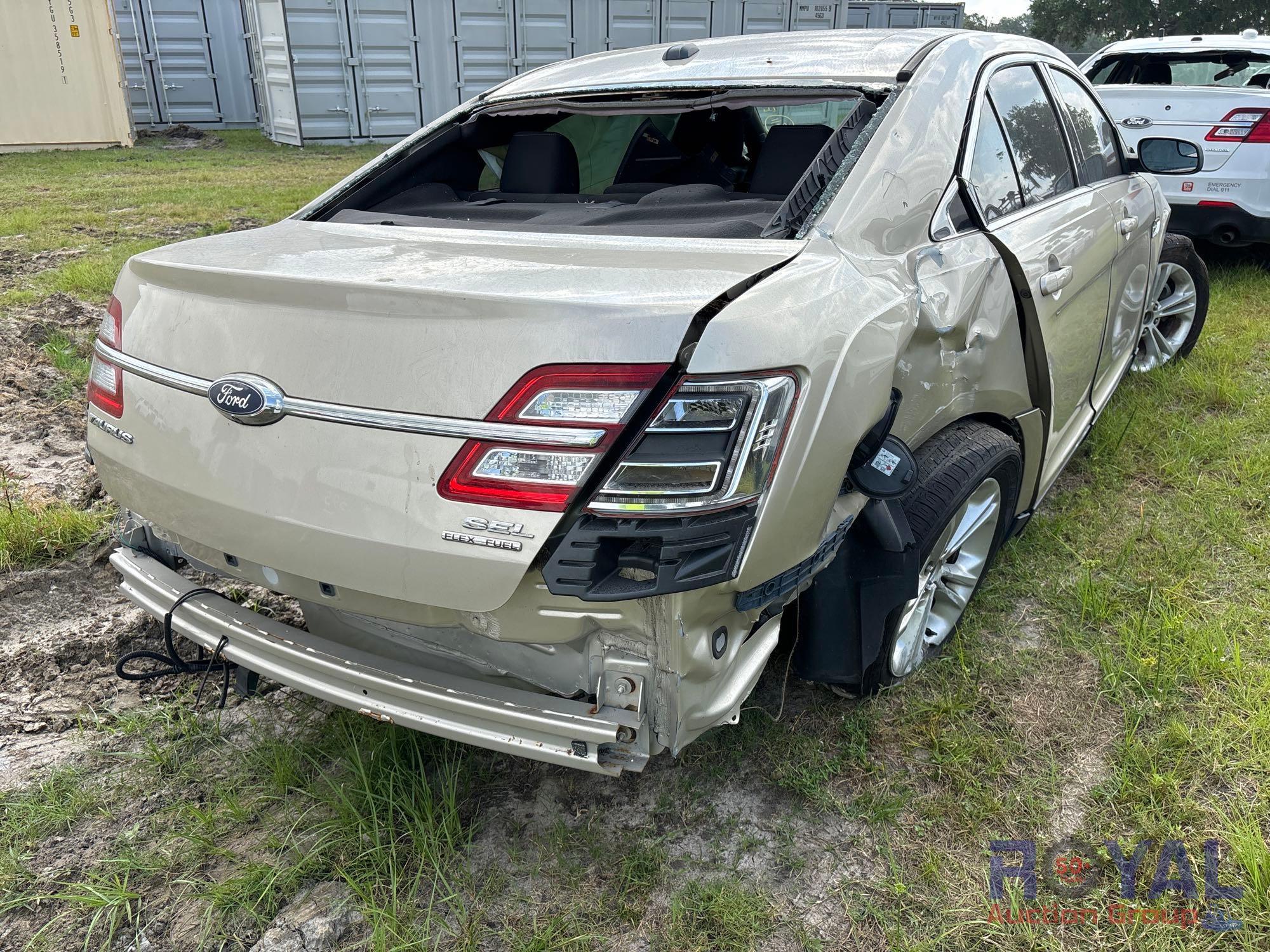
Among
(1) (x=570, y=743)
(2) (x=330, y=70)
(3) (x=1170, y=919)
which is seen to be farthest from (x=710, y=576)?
(2) (x=330, y=70)

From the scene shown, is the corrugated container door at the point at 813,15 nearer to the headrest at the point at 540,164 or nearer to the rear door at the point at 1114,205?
the rear door at the point at 1114,205

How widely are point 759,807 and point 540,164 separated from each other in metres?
2.14

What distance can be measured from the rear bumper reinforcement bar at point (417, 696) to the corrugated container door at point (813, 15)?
17170 millimetres

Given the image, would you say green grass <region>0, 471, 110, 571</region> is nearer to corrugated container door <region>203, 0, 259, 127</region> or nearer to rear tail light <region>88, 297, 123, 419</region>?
rear tail light <region>88, 297, 123, 419</region>

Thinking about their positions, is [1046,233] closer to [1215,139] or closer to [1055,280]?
[1055,280]

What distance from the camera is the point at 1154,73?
6648 millimetres

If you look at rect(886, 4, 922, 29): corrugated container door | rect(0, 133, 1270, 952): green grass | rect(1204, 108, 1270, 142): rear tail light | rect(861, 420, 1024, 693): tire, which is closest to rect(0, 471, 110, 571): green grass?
rect(0, 133, 1270, 952): green grass

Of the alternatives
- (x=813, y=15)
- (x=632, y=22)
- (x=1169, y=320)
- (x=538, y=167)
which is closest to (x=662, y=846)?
(x=538, y=167)

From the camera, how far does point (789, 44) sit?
2555mm

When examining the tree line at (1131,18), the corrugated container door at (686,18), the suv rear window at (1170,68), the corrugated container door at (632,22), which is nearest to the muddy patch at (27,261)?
the suv rear window at (1170,68)

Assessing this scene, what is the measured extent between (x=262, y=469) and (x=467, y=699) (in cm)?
55

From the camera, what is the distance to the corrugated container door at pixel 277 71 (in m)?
14.1

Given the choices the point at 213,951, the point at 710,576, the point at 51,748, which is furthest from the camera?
the point at 51,748

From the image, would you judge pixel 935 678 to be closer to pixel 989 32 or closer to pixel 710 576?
pixel 710 576
